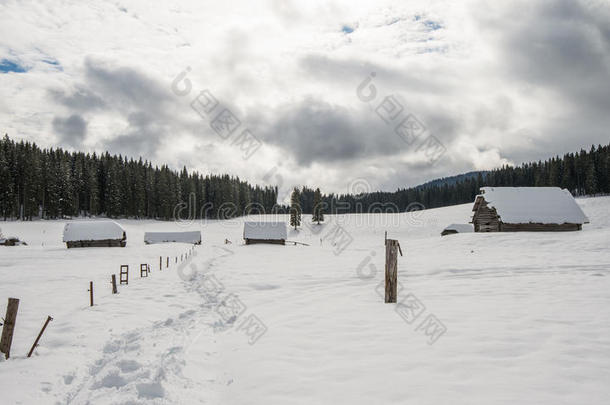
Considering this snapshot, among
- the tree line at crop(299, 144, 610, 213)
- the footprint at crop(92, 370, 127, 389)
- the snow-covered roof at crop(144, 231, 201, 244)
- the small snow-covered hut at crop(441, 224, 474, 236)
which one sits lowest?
the footprint at crop(92, 370, 127, 389)

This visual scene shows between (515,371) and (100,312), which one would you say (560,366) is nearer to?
(515,371)

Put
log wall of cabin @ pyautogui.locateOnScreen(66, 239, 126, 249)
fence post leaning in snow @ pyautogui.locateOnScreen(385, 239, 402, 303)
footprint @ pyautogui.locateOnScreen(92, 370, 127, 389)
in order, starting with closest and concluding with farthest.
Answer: footprint @ pyautogui.locateOnScreen(92, 370, 127, 389) → fence post leaning in snow @ pyautogui.locateOnScreen(385, 239, 402, 303) → log wall of cabin @ pyautogui.locateOnScreen(66, 239, 126, 249)

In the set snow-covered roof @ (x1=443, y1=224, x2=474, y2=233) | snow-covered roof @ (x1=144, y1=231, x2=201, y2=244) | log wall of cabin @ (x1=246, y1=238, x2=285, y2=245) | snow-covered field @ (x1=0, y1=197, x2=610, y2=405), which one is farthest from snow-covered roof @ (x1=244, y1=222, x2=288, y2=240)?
snow-covered field @ (x1=0, y1=197, x2=610, y2=405)

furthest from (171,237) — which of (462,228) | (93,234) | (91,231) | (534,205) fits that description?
(534,205)

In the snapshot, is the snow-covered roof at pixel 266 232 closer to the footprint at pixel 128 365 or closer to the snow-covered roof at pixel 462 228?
the snow-covered roof at pixel 462 228

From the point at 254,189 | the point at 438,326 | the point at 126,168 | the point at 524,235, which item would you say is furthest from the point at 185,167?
the point at 438,326

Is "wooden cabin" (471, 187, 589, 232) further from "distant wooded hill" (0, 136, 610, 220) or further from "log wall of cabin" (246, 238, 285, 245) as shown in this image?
"distant wooded hill" (0, 136, 610, 220)

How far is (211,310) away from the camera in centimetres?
1105

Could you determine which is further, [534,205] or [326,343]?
[534,205]

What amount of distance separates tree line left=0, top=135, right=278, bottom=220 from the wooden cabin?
3015 inches

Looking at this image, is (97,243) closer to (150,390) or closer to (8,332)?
(8,332)

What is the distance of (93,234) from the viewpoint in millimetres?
46250

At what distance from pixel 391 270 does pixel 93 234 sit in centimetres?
4842

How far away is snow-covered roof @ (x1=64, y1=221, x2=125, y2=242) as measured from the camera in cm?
4526
